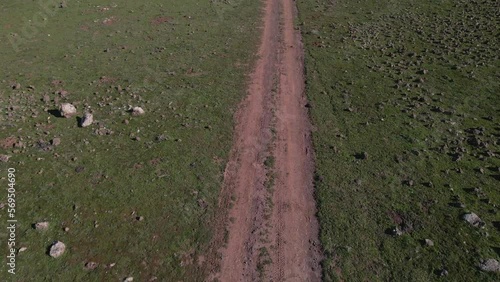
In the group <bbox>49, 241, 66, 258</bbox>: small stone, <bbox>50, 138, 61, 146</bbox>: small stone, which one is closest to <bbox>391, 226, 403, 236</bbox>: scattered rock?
<bbox>49, 241, 66, 258</bbox>: small stone

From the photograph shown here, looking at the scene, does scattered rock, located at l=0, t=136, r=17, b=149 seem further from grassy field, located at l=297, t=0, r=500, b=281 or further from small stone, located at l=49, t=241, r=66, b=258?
grassy field, located at l=297, t=0, r=500, b=281

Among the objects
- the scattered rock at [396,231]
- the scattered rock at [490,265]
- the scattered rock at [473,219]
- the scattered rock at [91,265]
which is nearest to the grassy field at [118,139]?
the scattered rock at [91,265]

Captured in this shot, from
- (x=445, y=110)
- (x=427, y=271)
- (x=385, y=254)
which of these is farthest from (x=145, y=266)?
(x=445, y=110)

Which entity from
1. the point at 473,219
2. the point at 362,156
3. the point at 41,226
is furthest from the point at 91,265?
the point at 473,219

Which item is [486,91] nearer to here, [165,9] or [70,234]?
[70,234]

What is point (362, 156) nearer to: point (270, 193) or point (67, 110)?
point (270, 193)

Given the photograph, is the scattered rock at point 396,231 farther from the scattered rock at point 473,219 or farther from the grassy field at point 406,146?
the scattered rock at point 473,219
